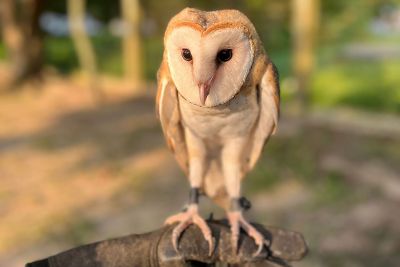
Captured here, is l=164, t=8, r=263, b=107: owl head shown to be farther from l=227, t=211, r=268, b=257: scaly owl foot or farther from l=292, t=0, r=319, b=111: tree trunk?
l=292, t=0, r=319, b=111: tree trunk

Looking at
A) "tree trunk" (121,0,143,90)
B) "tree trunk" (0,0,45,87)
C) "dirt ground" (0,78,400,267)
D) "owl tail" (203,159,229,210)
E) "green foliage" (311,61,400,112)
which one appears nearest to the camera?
"owl tail" (203,159,229,210)

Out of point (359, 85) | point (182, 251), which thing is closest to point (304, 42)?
point (359, 85)

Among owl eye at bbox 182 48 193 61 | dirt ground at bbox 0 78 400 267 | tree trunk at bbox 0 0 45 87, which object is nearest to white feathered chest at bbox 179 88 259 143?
owl eye at bbox 182 48 193 61

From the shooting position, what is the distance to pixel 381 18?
5383mm

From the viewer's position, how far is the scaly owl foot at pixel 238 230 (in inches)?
37.4

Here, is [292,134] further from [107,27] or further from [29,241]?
[107,27]

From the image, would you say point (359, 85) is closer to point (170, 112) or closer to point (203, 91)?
point (170, 112)

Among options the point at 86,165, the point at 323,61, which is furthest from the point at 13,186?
the point at 323,61

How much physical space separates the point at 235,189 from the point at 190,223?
0.42 feet

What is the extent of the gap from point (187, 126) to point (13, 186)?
314 centimetres

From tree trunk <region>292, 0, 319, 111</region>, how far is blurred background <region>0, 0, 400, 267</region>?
0.01 meters

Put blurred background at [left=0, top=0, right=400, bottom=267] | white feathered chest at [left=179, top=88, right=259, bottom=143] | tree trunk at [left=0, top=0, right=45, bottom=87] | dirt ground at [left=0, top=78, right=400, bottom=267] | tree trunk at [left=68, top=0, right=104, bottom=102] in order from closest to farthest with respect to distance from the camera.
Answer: white feathered chest at [left=179, top=88, right=259, bottom=143] < dirt ground at [left=0, top=78, right=400, bottom=267] < blurred background at [left=0, top=0, right=400, bottom=267] < tree trunk at [left=68, top=0, right=104, bottom=102] < tree trunk at [left=0, top=0, right=45, bottom=87]

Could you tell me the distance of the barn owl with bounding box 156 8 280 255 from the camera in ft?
2.59

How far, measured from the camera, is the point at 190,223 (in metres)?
0.98
